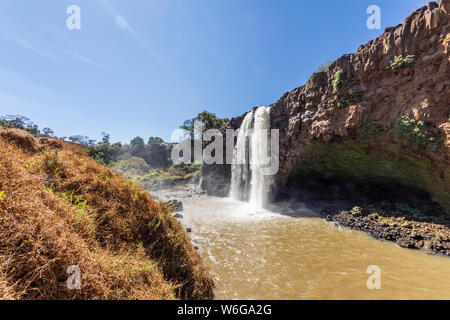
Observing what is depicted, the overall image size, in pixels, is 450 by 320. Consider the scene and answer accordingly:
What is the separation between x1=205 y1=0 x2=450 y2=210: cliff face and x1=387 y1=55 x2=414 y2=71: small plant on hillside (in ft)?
0.14

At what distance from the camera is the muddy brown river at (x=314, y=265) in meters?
4.65

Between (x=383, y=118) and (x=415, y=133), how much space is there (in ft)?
6.39

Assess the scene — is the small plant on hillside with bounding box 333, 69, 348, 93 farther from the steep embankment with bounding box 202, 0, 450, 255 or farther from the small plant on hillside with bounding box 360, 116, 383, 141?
the small plant on hillside with bounding box 360, 116, 383, 141

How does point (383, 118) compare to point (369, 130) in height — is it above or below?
above

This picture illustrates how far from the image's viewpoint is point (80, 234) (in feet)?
11.3

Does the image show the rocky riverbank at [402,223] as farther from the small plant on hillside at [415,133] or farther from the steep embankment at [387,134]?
the small plant on hillside at [415,133]

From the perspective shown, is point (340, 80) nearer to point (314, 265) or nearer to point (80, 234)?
point (314, 265)

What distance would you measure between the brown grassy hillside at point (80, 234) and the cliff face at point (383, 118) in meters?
13.6

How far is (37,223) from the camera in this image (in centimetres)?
287

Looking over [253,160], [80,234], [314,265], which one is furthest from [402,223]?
[80,234]

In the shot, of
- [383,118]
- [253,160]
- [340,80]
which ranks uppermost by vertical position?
[340,80]

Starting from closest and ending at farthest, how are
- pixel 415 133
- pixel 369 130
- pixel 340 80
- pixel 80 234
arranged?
pixel 80 234, pixel 415 133, pixel 369 130, pixel 340 80
